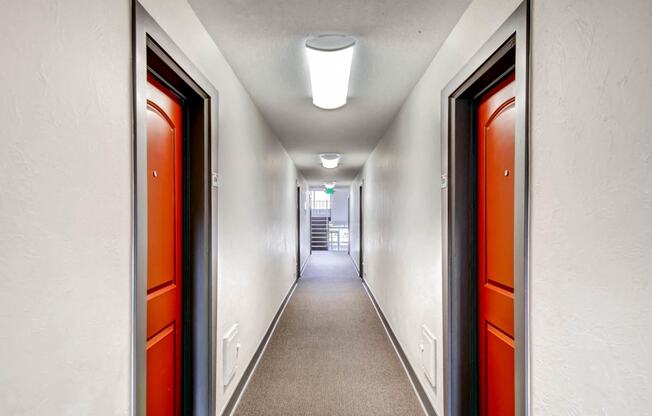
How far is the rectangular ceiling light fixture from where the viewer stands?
1.84 m

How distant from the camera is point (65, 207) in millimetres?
834

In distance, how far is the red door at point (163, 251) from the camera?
4.81 ft

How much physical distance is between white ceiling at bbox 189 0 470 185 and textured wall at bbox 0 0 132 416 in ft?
2.51

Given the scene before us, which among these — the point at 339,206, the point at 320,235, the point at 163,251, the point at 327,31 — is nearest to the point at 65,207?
the point at 163,251

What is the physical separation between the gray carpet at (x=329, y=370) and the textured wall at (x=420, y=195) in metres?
0.23

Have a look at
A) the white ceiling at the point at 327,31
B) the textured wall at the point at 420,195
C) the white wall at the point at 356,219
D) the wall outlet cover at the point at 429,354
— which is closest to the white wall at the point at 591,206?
the textured wall at the point at 420,195

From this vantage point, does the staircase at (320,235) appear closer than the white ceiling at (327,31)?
No

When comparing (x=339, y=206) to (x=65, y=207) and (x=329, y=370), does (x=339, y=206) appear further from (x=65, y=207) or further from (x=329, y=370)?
(x=65, y=207)

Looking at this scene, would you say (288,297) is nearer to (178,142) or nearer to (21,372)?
(178,142)

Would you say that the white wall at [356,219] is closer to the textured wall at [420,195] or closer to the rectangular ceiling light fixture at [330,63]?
the textured wall at [420,195]

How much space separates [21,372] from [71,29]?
0.78m

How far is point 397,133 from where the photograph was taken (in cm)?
333

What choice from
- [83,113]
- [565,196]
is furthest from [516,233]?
[83,113]

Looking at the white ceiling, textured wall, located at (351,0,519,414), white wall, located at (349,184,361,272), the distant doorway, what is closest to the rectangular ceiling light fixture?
the white ceiling
